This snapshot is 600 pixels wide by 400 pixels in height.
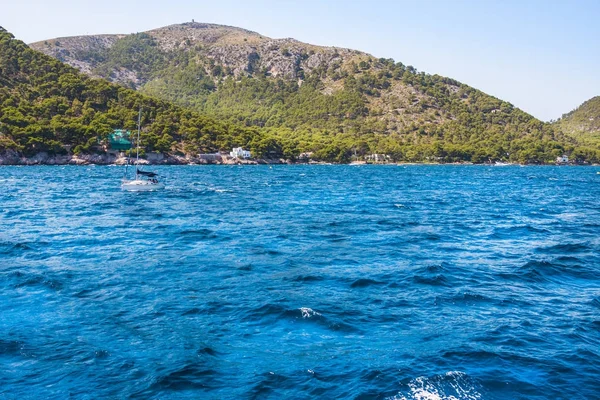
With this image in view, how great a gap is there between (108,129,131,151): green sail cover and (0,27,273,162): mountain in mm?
2653

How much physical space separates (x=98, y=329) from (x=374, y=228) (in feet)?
87.1

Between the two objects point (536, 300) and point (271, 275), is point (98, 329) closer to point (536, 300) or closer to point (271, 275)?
point (271, 275)

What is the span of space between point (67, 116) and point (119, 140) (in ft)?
86.2

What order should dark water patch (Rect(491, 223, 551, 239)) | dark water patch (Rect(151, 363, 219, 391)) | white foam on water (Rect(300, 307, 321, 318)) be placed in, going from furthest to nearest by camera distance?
dark water patch (Rect(491, 223, 551, 239))
white foam on water (Rect(300, 307, 321, 318))
dark water patch (Rect(151, 363, 219, 391))

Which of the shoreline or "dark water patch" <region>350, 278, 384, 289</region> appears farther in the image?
the shoreline

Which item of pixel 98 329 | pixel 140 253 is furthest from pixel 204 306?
pixel 140 253

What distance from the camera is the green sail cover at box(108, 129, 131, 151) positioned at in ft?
513

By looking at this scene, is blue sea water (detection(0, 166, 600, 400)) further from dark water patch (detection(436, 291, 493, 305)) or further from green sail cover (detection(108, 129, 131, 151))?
green sail cover (detection(108, 129, 131, 151))

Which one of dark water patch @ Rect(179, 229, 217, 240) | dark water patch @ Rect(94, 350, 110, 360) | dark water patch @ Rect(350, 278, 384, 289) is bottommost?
dark water patch @ Rect(179, 229, 217, 240)

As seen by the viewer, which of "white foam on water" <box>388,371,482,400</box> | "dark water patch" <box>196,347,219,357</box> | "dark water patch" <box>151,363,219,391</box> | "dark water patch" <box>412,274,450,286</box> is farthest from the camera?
"dark water patch" <box>412,274,450,286</box>

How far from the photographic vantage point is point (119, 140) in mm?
156500

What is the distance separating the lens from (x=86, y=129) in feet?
501

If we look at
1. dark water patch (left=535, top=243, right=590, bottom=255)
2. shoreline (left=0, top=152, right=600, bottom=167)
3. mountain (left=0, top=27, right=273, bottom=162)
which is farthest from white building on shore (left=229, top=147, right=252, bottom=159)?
dark water patch (left=535, top=243, right=590, bottom=255)

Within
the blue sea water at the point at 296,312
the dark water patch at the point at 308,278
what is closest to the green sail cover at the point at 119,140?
the blue sea water at the point at 296,312
